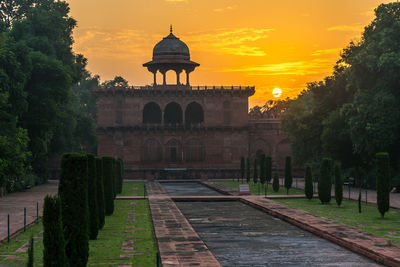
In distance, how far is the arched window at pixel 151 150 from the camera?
213 ft

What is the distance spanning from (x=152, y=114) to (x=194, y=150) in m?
6.98

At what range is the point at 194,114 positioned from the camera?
68.4 metres

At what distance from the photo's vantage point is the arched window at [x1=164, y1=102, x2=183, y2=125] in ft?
226

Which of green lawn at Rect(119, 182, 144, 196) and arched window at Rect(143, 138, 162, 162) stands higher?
arched window at Rect(143, 138, 162, 162)

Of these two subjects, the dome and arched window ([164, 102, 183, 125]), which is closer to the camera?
the dome

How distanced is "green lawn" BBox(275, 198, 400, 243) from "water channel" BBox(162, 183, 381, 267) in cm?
181

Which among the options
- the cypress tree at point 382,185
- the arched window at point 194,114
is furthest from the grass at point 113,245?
the arched window at point 194,114

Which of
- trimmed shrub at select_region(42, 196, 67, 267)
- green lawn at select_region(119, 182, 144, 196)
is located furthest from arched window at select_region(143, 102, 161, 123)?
trimmed shrub at select_region(42, 196, 67, 267)

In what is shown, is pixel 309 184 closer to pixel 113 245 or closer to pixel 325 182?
pixel 325 182

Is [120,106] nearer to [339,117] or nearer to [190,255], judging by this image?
[339,117]

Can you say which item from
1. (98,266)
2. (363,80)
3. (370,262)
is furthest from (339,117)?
(98,266)

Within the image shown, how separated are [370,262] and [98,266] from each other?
5867 millimetres

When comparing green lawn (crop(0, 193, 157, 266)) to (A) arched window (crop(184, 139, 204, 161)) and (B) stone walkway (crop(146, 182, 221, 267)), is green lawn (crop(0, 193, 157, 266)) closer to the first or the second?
(B) stone walkway (crop(146, 182, 221, 267))

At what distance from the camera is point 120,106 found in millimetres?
65188
